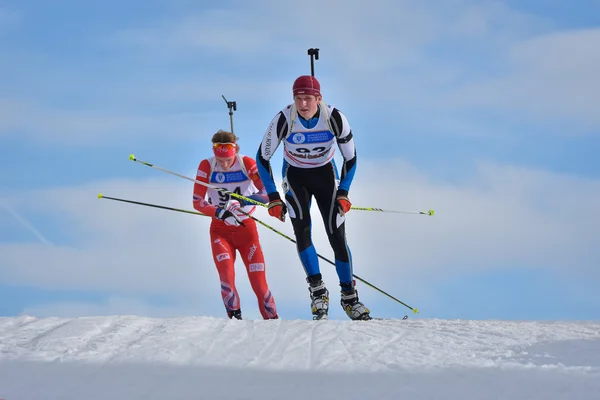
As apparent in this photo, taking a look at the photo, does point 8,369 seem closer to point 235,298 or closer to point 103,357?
point 103,357

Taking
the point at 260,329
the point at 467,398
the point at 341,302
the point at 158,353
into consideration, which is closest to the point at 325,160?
the point at 341,302

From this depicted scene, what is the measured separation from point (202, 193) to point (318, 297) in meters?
2.44

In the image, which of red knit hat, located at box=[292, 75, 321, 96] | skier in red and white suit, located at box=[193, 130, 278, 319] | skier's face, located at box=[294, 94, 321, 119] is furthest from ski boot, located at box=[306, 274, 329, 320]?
red knit hat, located at box=[292, 75, 321, 96]

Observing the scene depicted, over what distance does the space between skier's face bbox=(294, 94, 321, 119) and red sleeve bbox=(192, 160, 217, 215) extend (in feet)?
7.33

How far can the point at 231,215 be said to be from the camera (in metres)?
8.91

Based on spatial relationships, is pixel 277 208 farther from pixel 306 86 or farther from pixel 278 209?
pixel 306 86

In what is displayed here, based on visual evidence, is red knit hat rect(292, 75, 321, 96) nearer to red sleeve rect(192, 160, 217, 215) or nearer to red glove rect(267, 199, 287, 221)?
red glove rect(267, 199, 287, 221)

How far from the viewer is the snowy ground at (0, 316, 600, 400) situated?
459 centimetres

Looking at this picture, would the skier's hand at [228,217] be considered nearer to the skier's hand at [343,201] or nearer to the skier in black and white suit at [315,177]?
the skier in black and white suit at [315,177]

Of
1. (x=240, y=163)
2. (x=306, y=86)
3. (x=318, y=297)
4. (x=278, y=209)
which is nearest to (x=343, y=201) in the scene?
(x=278, y=209)

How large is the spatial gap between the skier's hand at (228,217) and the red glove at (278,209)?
4.96 ft

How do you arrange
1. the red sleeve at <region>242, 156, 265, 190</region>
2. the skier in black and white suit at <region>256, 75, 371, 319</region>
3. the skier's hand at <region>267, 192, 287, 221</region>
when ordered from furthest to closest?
the red sleeve at <region>242, 156, 265, 190</region>, the skier's hand at <region>267, 192, 287, 221</region>, the skier in black and white suit at <region>256, 75, 371, 319</region>

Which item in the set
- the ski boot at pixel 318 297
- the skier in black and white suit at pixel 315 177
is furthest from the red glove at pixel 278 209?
the ski boot at pixel 318 297

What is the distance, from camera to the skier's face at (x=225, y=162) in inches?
355
